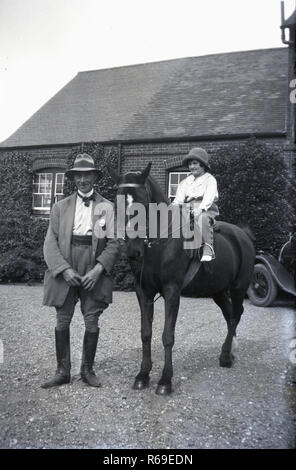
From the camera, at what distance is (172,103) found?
14.5 meters

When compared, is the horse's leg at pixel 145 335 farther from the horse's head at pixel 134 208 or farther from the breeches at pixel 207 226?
the breeches at pixel 207 226

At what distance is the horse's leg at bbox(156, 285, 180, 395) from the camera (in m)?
3.93

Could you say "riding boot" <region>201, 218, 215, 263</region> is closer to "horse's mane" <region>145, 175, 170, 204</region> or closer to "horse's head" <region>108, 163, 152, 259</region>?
"horse's mane" <region>145, 175, 170, 204</region>

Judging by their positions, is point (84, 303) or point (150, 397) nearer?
point (150, 397)

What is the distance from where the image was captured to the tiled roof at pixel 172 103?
1264 centimetres

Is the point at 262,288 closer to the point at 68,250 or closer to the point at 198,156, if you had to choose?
the point at 198,156

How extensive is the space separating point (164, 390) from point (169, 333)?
0.54 m

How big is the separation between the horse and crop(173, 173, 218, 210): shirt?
1.80ft

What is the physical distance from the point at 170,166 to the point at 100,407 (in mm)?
10004

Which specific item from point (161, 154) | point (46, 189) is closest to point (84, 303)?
point (161, 154)

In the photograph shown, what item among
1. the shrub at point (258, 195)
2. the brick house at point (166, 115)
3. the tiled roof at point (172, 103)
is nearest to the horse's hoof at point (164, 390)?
the shrub at point (258, 195)

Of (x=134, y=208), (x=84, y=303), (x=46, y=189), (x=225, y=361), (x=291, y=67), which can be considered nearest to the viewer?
(x=134, y=208)
